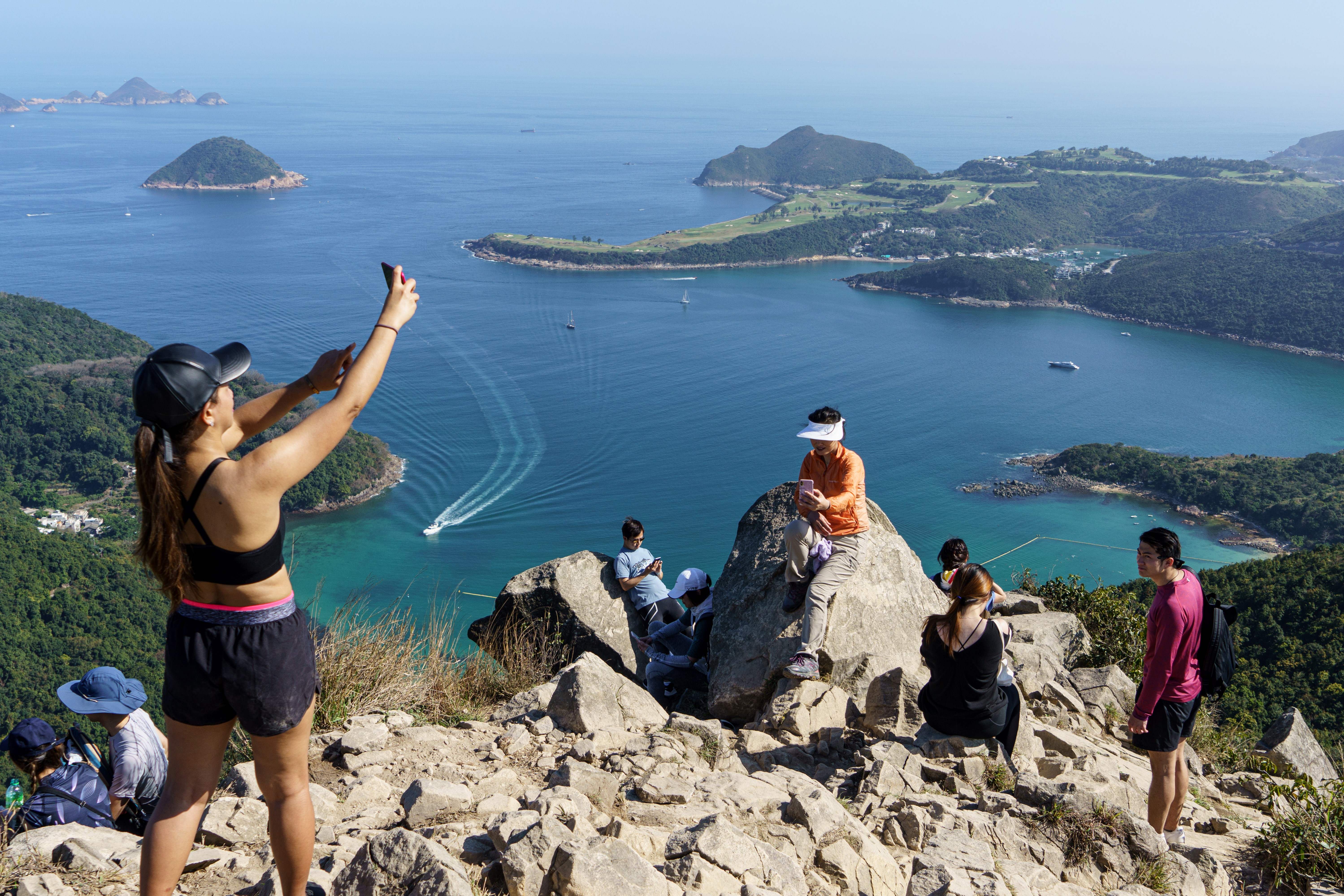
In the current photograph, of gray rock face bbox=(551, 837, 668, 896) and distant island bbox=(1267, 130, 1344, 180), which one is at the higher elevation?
distant island bbox=(1267, 130, 1344, 180)

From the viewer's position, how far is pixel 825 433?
4.91 m

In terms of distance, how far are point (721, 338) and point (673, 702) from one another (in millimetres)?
70597

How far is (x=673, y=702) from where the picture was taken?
564 cm

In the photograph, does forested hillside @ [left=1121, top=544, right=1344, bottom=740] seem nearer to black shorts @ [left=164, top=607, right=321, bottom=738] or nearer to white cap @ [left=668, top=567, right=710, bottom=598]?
white cap @ [left=668, top=567, right=710, bottom=598]

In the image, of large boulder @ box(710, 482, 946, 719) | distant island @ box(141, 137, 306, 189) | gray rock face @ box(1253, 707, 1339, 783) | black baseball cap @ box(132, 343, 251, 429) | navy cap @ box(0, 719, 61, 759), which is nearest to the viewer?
black baseball cap @ box(132, 343, 251, 429)

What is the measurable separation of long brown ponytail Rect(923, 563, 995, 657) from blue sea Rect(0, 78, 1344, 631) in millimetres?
23480

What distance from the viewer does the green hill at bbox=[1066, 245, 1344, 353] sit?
3280 inches

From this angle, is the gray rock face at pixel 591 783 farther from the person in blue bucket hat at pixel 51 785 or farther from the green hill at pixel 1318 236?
the green hill at pixel 1318 236

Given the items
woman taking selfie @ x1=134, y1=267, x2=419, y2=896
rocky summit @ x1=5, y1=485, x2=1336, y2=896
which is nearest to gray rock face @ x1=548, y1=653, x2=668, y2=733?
rocky summit @ x1=5, y1=485, x2=1336, y2=896

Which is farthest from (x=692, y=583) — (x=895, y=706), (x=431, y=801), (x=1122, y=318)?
(x=1122, y=318)

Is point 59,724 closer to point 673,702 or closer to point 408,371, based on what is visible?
point 673,702

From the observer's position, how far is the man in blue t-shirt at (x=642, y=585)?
6109 mm

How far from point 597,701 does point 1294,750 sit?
444 centimetres

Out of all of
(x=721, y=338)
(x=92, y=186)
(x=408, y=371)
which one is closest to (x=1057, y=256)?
(x=721, y=338)
